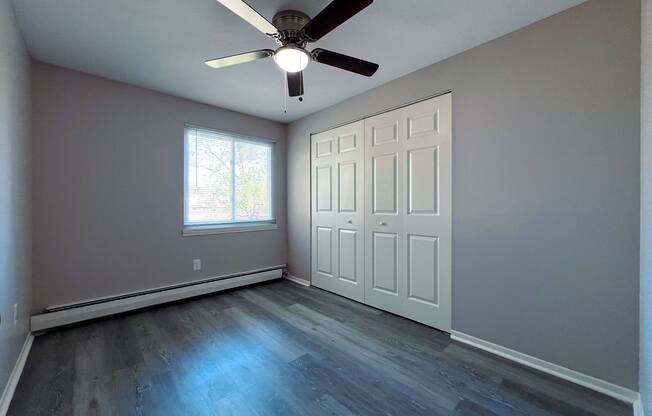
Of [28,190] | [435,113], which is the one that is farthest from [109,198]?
[435,113]

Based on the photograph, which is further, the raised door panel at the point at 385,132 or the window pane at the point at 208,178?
the window pane at the point at 208,178

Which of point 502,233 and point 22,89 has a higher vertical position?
point 22,89

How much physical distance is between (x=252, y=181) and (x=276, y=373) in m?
2.59

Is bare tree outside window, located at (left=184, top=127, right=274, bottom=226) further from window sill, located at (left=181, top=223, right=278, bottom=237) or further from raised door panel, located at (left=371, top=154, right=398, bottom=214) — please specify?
raised door panel, located at (left=371, top=154, right=398, bottom=214)

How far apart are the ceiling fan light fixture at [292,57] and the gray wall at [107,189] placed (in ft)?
6.53

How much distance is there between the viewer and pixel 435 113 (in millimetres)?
2348

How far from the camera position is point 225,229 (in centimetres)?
346

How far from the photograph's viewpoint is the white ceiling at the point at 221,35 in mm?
1669

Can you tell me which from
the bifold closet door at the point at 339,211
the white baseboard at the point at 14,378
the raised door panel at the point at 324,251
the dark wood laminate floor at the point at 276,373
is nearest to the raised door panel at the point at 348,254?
the bifold closet door at the point at 339,211

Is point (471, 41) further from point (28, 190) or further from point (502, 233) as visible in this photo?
point (28, 190)

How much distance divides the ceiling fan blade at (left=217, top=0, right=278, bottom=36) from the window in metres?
2.14

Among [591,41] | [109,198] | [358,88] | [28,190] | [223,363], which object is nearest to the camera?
[591,41]

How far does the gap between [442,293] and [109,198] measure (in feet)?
11.0

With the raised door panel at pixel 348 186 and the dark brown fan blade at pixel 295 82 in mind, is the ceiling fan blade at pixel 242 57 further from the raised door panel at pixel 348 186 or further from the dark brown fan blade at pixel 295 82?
the raised door panel at pixel 348 186
